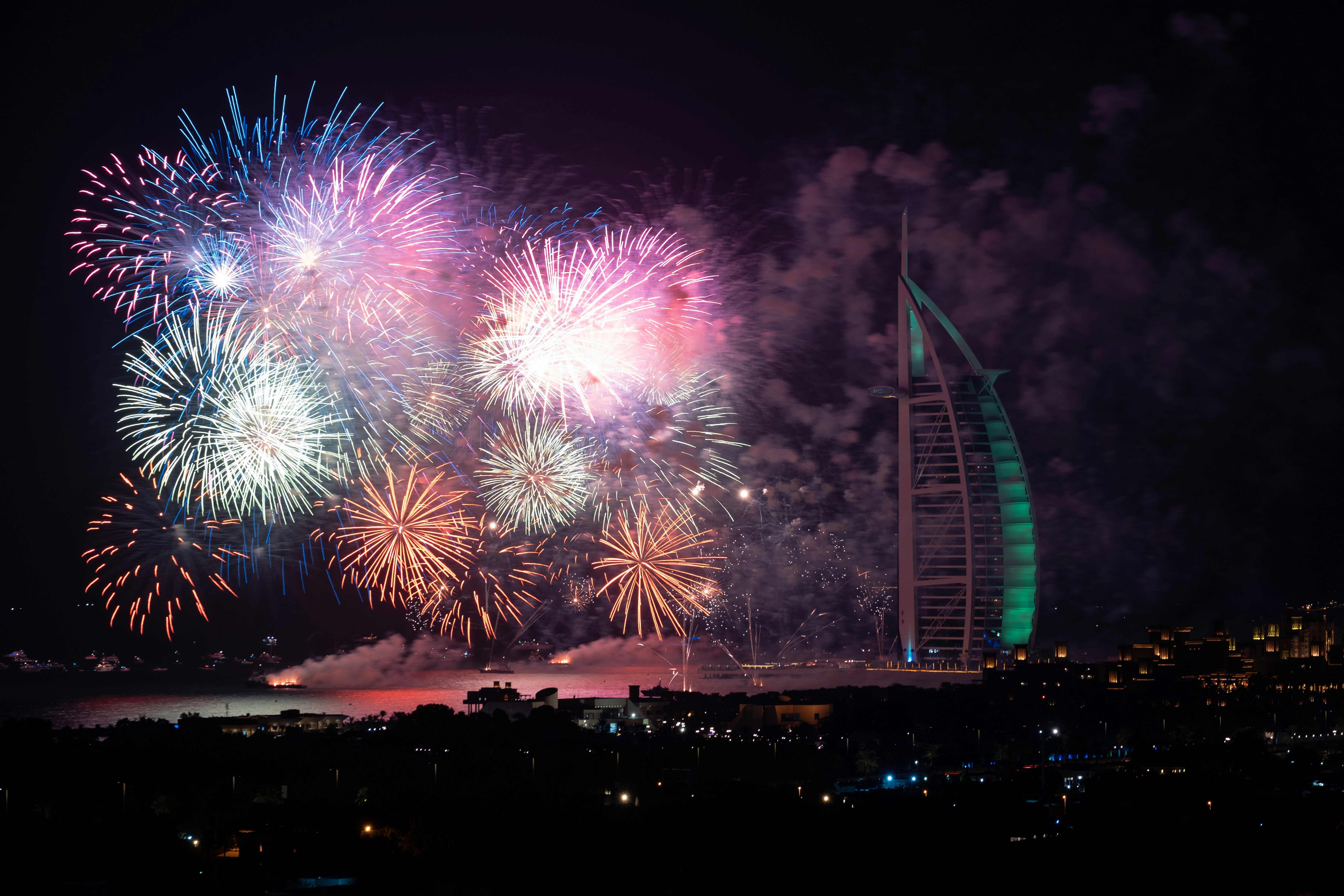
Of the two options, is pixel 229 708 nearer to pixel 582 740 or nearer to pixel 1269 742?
pixel 582 740

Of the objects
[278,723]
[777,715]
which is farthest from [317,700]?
[777,715]

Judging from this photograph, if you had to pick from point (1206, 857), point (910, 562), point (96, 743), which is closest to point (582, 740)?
point (96, 743)

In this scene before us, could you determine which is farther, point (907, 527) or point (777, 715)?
point (907, 527)

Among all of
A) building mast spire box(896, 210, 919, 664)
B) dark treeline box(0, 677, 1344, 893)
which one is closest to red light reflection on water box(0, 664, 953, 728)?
building mast spire box(896, 210, 919, 664)

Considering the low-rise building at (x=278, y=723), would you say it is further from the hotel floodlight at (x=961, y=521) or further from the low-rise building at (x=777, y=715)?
the hotel floodlight at (x=961, y=521)

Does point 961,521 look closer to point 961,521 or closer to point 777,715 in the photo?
point 961,521

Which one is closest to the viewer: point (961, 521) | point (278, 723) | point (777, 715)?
point (777, 715)

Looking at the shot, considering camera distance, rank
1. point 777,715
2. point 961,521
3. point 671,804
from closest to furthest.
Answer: point 671,804 → point 777,715 → point 961,521

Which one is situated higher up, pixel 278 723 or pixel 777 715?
pixel 777 715
